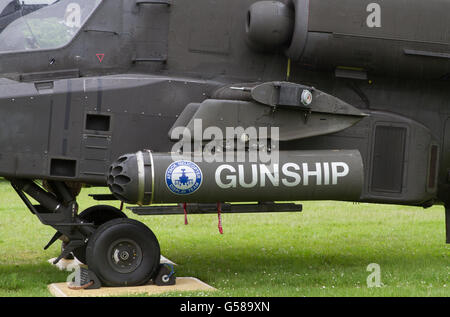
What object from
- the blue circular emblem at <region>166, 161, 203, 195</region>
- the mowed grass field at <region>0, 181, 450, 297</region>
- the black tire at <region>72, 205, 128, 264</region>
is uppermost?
the blue circular emblem at <region>166, 161, 203, 195</region>

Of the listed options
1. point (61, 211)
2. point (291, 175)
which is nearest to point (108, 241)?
point (61, 211)

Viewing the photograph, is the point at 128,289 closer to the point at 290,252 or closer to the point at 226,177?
the point at 226,177

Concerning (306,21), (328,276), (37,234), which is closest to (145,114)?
(306,21)

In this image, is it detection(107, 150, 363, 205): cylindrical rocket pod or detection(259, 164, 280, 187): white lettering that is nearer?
detection(107, 150, 363, 205): cylindrical rocket pod

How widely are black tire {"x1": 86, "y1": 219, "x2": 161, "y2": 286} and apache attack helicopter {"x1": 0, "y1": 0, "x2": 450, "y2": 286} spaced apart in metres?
0.02

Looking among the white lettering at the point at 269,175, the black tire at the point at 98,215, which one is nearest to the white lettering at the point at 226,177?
the white lettering at the point at 269,175

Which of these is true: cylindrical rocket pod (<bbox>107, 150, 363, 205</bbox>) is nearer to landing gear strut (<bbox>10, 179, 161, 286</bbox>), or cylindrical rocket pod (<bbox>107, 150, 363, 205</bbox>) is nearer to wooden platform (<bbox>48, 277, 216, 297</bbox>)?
landing gear strut (<bbox>10, 179, 161, 286</bbox>)

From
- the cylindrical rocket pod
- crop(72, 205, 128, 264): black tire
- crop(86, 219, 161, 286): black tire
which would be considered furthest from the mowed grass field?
the cylindrical rocket pod

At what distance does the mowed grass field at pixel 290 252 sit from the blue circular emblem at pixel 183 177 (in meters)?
1.18

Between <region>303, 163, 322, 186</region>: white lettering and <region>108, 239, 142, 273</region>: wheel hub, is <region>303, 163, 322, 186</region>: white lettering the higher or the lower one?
the higher one

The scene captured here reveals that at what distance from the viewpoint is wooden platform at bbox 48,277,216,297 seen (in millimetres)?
7564

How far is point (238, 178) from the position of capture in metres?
7.81

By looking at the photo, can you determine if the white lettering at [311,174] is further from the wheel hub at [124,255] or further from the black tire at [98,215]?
the black tire at [98,215]

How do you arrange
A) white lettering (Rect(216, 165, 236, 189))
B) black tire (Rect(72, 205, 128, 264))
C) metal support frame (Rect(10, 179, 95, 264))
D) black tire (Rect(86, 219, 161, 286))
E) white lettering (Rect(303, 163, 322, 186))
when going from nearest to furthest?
white lettering (Rect(216, 165, 236, 189)) < black tire (Rect(86, 219, 161, 286)) < white lettering (Rect(303, 163, 322, 186)) < metal support frame (Rect(10, 179, 95, 264)) < black tire (Rect(72, 205, 128, 264))
